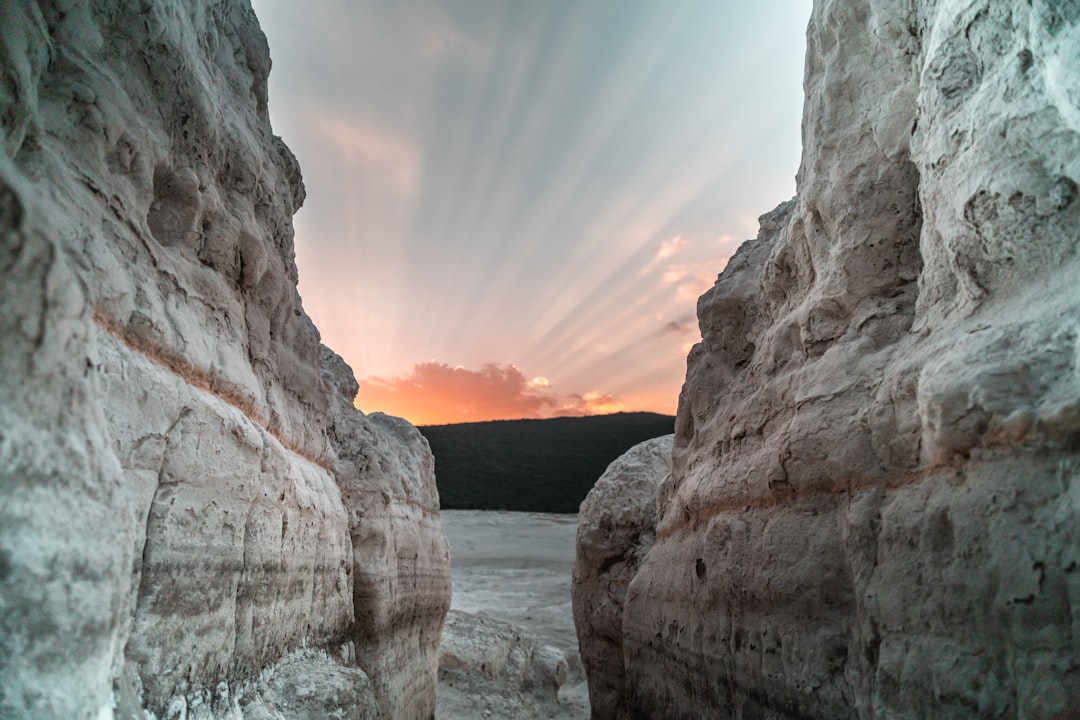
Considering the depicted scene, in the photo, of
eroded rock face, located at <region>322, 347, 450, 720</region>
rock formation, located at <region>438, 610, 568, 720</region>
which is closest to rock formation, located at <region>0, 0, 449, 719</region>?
eroded rock face, located at <region>322, 347, 450, 720</region>

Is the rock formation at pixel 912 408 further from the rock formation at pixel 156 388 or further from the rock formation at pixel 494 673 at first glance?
the rock formation at pixel 494 673

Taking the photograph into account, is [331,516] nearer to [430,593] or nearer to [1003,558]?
[430,593]

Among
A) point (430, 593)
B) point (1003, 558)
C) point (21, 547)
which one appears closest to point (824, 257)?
point (1003, 558)

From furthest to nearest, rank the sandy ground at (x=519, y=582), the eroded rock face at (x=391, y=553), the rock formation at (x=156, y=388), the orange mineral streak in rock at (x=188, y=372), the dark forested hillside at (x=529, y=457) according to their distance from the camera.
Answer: the dark forested hillside at (x=529, y=457)
the sandy ground at (x=519, y=582)
the eroded rock face at (x=391, y=553)
the orange mineral streak in rock at (x=188, y=372)
the rock formation at (x=156, y=388)

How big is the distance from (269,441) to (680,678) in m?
3.54

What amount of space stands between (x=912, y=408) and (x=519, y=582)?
2210 centimetres

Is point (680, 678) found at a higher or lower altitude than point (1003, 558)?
lower

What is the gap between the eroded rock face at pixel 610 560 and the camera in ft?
28.7

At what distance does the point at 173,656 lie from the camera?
2572mm

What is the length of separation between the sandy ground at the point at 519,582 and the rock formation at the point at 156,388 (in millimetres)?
6528

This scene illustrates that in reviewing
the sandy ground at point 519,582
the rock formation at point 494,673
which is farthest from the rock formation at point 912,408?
the sandy ground at point 519,582

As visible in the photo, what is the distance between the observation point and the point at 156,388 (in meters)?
2.61

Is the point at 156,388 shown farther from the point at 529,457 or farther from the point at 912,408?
the point at 529,457

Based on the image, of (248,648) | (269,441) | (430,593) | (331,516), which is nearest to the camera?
(248,648)
